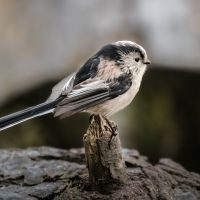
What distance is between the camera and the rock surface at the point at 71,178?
10.6 ft

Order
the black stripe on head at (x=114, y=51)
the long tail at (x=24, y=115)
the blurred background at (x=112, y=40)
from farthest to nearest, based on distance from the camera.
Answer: the blurred background at (x=112, y=40) < the black stripe on head at (x=114, y=51) < the long tail at (x=24, y=115)

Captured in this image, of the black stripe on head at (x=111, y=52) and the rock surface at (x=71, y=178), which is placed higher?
the black stripe on head at (x=111, y=52)

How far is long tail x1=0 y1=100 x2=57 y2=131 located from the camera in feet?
10.4

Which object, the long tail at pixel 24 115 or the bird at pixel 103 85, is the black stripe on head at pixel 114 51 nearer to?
the bird at pixel 103 85

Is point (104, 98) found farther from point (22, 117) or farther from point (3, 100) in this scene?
point (3, 100)

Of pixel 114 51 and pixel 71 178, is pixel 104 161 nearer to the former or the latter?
pixel 71 178

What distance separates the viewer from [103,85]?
11.1 feet

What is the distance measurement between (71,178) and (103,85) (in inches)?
18.3

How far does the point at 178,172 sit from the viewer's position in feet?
11.9

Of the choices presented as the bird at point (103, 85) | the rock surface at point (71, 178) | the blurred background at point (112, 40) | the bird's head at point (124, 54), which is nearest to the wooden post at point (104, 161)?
the rock surface at point (71, 178)

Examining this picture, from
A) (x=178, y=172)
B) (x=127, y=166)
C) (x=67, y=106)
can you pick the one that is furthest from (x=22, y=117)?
(x=178, y=172)

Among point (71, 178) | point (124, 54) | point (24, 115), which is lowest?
point (71, 178)

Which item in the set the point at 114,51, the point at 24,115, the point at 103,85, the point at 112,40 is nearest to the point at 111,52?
the point at 114,51

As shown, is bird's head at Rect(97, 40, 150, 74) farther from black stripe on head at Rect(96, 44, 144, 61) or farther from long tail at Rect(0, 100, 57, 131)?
long tail at Rect(0, 100, 57, 131)
